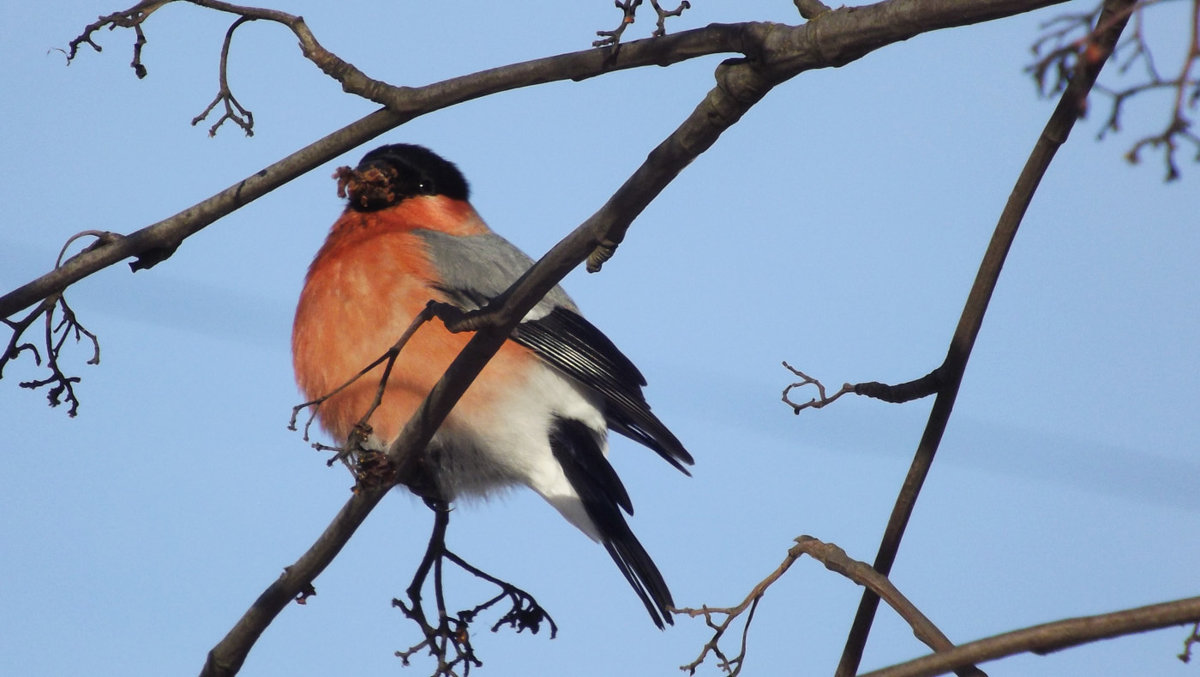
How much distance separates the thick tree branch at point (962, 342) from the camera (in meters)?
2.46

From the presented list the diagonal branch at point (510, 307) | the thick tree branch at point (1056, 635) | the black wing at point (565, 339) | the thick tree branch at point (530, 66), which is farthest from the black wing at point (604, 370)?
the thick tree branch at point (1056, 635)

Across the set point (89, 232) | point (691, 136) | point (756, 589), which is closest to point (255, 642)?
point (89, 232)

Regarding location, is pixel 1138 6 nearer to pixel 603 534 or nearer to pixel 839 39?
pixel 839 39

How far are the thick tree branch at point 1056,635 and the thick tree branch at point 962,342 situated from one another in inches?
27.8

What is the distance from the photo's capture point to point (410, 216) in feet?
16.3

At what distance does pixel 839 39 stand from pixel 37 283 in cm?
142

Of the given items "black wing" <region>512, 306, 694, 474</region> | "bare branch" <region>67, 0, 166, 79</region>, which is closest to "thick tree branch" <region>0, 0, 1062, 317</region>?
"bare branch" <region>67, 0, 166, 79</region>

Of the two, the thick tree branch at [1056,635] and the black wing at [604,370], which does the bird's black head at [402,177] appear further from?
the thick tree branch at [1056,635]

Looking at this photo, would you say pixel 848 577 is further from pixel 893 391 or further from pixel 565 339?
pixel 565 339

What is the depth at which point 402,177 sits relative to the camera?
509 centimetres

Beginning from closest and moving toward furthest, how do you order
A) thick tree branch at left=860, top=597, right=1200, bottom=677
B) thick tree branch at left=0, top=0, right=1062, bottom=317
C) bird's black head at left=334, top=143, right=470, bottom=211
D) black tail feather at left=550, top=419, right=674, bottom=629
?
thick tree branch at left=860, top=597, right=1200, bottom=677
thick tree branch at left=0, top=0, right=1062, bottom=317
black tail feather at left=550, top=419, right=674, bottom=629
bird's black head at left=334, top=143, right=470, bottom=211

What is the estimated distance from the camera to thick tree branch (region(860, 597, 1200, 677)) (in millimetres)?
1638

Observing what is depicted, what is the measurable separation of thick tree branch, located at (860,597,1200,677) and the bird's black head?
3.28 metres

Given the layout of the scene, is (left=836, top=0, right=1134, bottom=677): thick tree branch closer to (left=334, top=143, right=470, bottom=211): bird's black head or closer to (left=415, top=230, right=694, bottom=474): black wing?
(left=415, top=230, right=694, bottom=474): black wing
